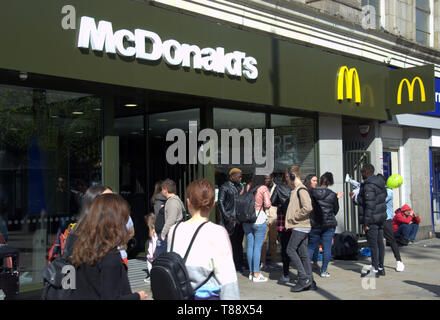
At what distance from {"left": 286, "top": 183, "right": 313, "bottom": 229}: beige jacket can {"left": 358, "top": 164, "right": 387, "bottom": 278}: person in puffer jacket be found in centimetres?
133

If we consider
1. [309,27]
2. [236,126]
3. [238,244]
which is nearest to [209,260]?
[238,244]

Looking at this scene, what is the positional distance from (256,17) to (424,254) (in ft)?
20.8

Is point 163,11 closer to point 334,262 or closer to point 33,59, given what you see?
point 33,59

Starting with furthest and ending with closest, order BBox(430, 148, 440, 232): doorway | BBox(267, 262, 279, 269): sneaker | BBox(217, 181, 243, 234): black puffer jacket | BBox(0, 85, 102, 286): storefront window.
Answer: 1. BBox(430, 148, 440, 232): doorway
2. BBox(267, 262, 279, 269): sneaker
3. BBox(217, 181, 243, 234): black puffer jacket
4. BBox(0, 85, 102, 286): storefront window

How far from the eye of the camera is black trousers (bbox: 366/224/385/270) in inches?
341

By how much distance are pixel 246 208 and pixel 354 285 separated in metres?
2.05

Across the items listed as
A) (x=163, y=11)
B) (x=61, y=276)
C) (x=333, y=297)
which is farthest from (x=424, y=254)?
(x=61, y=276)

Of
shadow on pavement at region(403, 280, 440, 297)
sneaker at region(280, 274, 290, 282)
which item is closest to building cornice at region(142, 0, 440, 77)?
sneaker at region(280, 274, 290, 282)

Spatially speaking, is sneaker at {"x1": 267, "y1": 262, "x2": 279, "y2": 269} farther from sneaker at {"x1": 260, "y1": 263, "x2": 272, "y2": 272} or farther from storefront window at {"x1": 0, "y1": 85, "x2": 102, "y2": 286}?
storefront window at {"x1": 0, "y1": 85, "x2": 102, "y2": 286}

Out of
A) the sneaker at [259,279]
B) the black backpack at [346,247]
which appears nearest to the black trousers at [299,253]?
the sneaker at [259,279]

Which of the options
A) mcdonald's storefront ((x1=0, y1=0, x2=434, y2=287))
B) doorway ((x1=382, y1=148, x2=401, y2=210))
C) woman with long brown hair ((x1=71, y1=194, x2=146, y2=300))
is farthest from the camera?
doorway ((x1=382, y1=148, x2=401, y2=210))

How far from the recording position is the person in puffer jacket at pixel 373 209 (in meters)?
8.55
